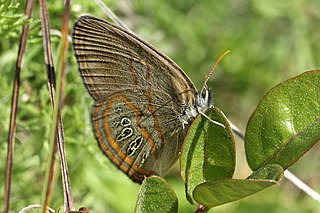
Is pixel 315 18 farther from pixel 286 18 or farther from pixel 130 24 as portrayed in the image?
pixel 130 24

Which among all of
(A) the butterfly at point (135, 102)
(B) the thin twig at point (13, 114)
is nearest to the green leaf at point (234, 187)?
(B) the thin twig at point (13, 114)

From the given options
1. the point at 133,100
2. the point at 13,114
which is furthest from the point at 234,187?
the point at 133,100

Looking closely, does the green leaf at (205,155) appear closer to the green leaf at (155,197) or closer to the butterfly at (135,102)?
the green leaf at (155,197)

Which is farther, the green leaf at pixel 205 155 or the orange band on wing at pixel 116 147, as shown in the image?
the orange band on wing at pixel 116 147

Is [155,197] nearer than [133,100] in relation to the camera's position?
Yes

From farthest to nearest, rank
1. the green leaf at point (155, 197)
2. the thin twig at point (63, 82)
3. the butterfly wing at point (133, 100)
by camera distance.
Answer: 1. the butterfly wing at point (133, 100)
2. the green leaf at point (155, 197)
3. the thin twig at point (63, 82)

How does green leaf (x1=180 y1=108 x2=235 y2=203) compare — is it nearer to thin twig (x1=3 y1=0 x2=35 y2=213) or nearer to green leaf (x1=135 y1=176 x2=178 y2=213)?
green leaf (x1=135 y1=176 x2=178 y2=213)

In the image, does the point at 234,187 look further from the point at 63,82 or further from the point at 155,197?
the point at 63,82
